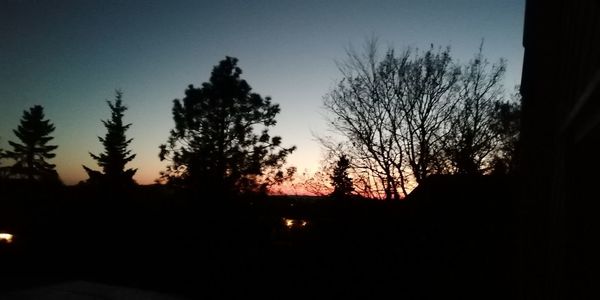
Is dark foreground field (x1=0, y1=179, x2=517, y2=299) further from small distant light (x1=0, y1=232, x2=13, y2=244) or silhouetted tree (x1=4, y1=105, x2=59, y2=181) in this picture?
silhouetted tree (x1=4, y1=105, x2=59, y2=181)

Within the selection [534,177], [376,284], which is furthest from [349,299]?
[534,177]

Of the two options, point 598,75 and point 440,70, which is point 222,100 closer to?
point 440,70

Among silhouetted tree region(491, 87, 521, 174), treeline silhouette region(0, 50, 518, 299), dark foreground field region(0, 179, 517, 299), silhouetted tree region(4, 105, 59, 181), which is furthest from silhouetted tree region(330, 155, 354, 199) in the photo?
silhouetted tree region(4, 105, 59, 181)

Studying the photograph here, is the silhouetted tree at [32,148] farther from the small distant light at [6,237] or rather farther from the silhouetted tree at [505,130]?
the silhouetted tree at [505,130]

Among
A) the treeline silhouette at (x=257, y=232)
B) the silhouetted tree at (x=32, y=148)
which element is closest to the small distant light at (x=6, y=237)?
the treeline silhouette at (x=257, y=232)

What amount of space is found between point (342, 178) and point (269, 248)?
30.9ft

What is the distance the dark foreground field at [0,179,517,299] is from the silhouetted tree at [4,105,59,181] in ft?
162

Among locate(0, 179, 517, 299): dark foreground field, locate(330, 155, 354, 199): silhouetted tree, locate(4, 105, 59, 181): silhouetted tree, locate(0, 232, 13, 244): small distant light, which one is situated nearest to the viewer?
locate(0, 179, 517, 299): dark foreground field

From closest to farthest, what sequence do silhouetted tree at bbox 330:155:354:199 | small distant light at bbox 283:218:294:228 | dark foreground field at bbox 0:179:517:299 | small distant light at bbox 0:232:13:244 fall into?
dark foreground field at bbox 0:179:517:299
small distant light at bbox 0:232:13:244
small distant light at bbox 283:218:294:228
silhouetted tree at bbox 330:155:354:199

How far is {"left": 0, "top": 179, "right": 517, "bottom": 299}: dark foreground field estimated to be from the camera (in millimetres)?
8844

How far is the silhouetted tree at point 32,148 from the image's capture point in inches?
2173

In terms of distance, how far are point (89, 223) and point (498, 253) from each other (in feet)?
55.4

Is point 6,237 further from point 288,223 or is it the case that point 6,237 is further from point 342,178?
point 342,178

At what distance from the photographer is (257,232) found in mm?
13734
